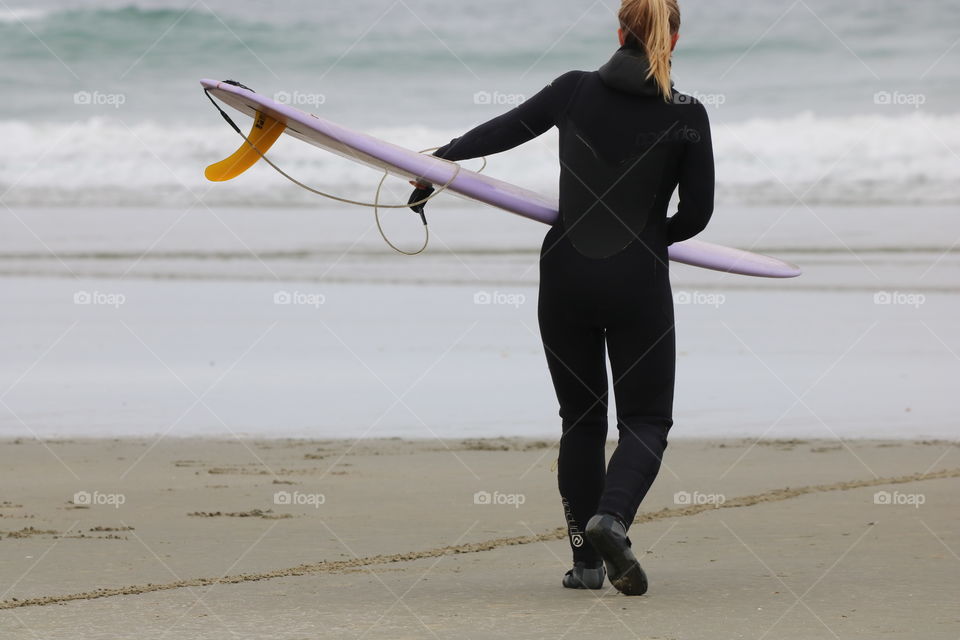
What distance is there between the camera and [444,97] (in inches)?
1272

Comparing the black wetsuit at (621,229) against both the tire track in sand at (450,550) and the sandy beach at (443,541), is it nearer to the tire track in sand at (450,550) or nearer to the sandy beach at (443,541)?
the sandy beach at (443,541)

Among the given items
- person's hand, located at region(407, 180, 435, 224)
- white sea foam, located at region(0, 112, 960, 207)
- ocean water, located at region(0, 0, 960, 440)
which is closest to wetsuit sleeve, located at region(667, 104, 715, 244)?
person's hand, located at region(407, 180, 435, 224)

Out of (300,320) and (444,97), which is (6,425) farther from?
(444,97)

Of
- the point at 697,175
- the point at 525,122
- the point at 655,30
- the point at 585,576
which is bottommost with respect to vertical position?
the point at 585,576

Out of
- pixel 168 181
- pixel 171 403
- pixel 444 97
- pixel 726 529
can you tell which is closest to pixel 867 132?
pixel 444 97

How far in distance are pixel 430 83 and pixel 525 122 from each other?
1180 inches

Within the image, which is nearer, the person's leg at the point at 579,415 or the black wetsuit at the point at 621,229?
the black wetsuit at the point at 621,229

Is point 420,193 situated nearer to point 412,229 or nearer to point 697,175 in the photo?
point 697,175

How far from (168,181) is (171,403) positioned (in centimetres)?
1716

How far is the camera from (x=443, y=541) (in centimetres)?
449

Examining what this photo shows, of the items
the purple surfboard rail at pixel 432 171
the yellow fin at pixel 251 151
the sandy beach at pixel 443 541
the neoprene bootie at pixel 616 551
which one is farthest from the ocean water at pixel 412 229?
the neoprene bootie at pixel 616 551

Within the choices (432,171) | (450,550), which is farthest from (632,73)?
(450,550)

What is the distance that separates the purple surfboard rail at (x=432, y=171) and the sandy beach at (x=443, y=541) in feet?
3.06

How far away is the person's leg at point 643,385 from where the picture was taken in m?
3.58
